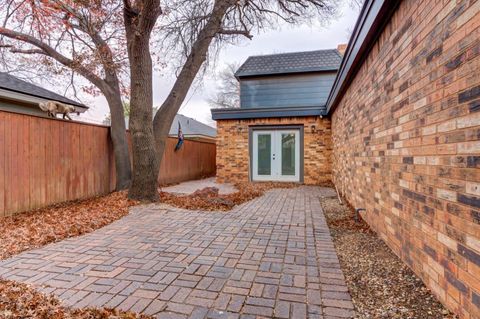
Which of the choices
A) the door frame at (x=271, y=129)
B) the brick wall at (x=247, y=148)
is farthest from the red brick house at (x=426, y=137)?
the door frame at (x=271, y=129)

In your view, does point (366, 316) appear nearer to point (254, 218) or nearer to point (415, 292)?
point (415, 292)

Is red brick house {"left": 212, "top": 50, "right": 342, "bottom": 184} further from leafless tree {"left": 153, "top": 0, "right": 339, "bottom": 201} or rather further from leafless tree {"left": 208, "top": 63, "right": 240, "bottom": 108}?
leafless tree {"left": 208, "top": 63, "right": 240, "bottom": 108}

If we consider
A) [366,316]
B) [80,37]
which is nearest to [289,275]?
[366,316]

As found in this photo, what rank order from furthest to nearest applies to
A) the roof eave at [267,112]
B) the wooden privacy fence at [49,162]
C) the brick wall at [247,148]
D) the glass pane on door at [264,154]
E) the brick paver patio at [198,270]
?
the glass pane on door at [264,154]
the brick wall at [247,148]
the roof eave at [267,112]
the wooden privacy fence at [49,162]
the brick paver patio at [198,270]

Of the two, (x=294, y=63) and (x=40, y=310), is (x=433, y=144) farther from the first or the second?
(x=294, y=63)

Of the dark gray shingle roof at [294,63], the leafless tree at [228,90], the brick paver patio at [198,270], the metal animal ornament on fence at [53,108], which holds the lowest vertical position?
the brick paver patio at [198,270]

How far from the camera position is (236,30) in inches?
344

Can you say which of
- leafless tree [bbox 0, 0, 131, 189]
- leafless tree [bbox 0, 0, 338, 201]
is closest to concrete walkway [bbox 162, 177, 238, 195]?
leafless tree [bbox 0, 0, 131, 189]

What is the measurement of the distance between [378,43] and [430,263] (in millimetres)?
2663

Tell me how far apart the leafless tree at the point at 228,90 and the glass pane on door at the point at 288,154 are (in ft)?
52.0

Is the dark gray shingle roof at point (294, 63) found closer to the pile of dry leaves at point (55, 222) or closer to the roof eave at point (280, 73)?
the roof eave at point (280, 73)

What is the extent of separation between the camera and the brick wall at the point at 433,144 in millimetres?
1537

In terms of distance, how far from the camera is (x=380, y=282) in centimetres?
225

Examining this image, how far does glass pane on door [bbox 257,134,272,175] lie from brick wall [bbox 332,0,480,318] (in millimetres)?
6703
